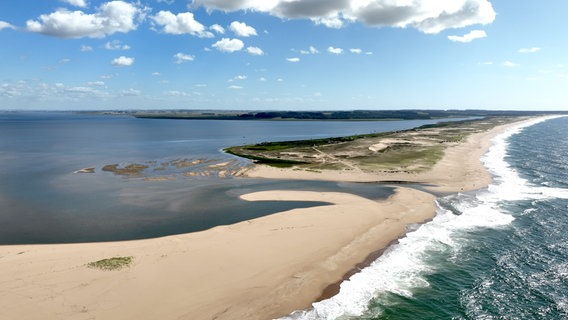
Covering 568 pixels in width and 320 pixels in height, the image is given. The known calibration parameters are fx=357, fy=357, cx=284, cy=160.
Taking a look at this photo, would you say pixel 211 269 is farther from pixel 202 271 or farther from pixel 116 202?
pixel 116 202

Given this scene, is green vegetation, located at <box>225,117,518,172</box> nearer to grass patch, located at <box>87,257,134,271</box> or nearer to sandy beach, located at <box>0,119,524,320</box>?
sandy beach, located at <box>0,119,524,320</box>

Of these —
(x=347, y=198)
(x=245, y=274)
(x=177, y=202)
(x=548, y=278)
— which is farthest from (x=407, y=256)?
(x=177, y=202)

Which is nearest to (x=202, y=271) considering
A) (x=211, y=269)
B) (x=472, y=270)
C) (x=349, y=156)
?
(x=211, y=269)

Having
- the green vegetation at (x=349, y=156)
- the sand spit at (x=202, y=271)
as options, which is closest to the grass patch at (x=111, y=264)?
the sand spit at (x=202, y=271)

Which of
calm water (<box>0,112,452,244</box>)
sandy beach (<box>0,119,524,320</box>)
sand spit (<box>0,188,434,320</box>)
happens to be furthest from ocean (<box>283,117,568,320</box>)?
calm water (<box>0,112,452,244</box>)

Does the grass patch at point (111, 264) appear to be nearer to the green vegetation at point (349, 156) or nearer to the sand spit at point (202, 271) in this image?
the sand spit at point (202, 271)

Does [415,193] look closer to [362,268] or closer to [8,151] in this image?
[362,268]

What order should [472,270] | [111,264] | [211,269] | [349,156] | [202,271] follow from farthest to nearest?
[349,156] → [472,270] → [111,264] → [211,269] → [202,271]

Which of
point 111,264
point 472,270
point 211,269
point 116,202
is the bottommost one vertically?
point 472,270
